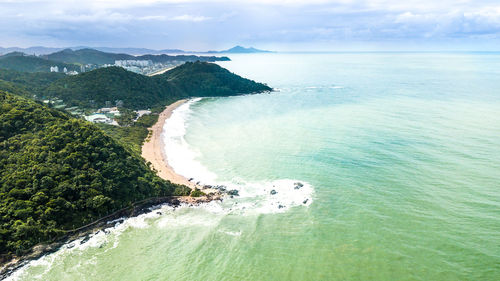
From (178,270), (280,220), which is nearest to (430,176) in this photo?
(280,220)

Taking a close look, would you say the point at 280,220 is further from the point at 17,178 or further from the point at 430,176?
the point at 17,178

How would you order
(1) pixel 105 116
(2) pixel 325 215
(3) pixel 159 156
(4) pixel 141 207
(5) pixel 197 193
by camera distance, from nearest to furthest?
(2) pixel 325 215 < (4) pixel 141 207 < (5) pixel 197 193 < (3) pixel 159 156 < (1) pixel 105 116

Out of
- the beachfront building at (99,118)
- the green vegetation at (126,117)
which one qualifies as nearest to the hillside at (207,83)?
the green vegetation at (126,117)

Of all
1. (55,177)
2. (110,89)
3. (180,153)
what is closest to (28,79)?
(110,89)

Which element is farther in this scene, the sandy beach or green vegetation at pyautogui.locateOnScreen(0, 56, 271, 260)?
the sandy beach

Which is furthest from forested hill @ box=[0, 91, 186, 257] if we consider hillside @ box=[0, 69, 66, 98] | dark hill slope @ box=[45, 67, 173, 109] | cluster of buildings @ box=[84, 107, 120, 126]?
hillside @ box=[0, 69, 66, 98]

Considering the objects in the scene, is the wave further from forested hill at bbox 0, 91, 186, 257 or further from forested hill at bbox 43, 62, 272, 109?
forested hill at bbox 43, 62, 272, 109

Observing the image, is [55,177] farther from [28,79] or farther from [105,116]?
[28,79]
